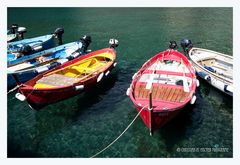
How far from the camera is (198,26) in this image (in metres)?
36.7

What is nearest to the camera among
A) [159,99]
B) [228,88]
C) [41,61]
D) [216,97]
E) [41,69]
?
[159,99]

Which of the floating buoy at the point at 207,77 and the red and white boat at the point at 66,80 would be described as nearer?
the red and white boat at the point at 66,80

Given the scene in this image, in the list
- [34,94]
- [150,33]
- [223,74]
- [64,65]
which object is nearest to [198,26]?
[150,33]

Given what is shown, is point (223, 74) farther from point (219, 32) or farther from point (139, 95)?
point (219, 32)

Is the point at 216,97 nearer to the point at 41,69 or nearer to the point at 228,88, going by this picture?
the point at 228,88

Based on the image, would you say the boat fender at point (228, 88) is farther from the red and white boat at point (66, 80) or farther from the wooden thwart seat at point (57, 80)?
the wooden thwart seat at point (57, 80)

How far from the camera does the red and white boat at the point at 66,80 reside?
16656 mm

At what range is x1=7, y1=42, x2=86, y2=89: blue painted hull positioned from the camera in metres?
20.8

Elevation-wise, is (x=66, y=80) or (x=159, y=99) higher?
(x=66, y=80)

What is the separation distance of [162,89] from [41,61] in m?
11.7

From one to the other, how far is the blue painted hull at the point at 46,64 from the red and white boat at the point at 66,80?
1.61m

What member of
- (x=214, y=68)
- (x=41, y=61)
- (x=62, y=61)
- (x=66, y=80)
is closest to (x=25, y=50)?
(x=41, y=61)

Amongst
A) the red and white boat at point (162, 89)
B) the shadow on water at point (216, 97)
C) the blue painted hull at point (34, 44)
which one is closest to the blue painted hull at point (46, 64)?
the blue painted hull at point (34, 44)

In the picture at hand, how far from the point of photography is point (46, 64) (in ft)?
74.1
